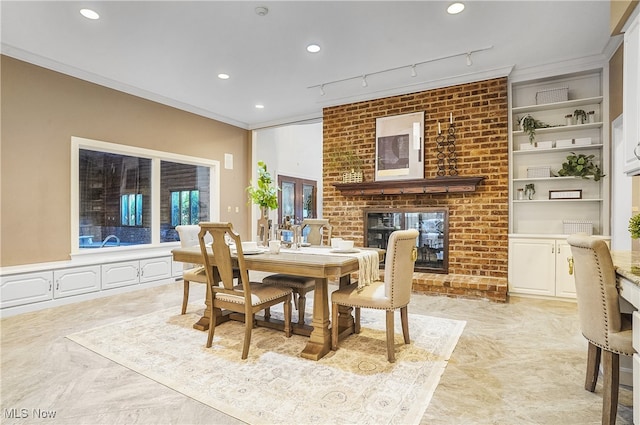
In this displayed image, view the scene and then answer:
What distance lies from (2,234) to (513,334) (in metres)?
5.08

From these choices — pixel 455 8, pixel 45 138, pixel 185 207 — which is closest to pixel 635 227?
pixel 455 8

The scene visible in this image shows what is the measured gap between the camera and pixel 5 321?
10.9 feet

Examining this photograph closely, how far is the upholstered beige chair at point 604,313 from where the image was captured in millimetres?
1626

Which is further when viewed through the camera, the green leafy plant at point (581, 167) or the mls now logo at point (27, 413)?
the green leafy plant at point (581, 167)

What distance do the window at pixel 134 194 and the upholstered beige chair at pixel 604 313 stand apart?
4.95 meters

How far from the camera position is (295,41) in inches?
136

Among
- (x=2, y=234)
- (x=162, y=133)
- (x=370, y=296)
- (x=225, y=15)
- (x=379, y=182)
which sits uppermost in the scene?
(x=225, y=15)

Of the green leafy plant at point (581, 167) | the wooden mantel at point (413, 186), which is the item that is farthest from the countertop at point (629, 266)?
the wooden mantel at point (413, 186)

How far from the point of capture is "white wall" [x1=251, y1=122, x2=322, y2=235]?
6984 millimetres

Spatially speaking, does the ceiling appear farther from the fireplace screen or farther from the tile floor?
the tile floor

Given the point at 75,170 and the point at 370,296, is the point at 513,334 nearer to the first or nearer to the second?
the point at 370,296

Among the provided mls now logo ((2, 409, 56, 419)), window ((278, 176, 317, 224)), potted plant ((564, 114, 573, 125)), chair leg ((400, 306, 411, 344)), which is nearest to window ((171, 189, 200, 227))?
window ((278, 176, 317, 224))

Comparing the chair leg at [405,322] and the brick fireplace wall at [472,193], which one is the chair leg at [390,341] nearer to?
the chair leg at [405,322]

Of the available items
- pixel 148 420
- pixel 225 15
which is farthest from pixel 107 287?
pixel 225 15
